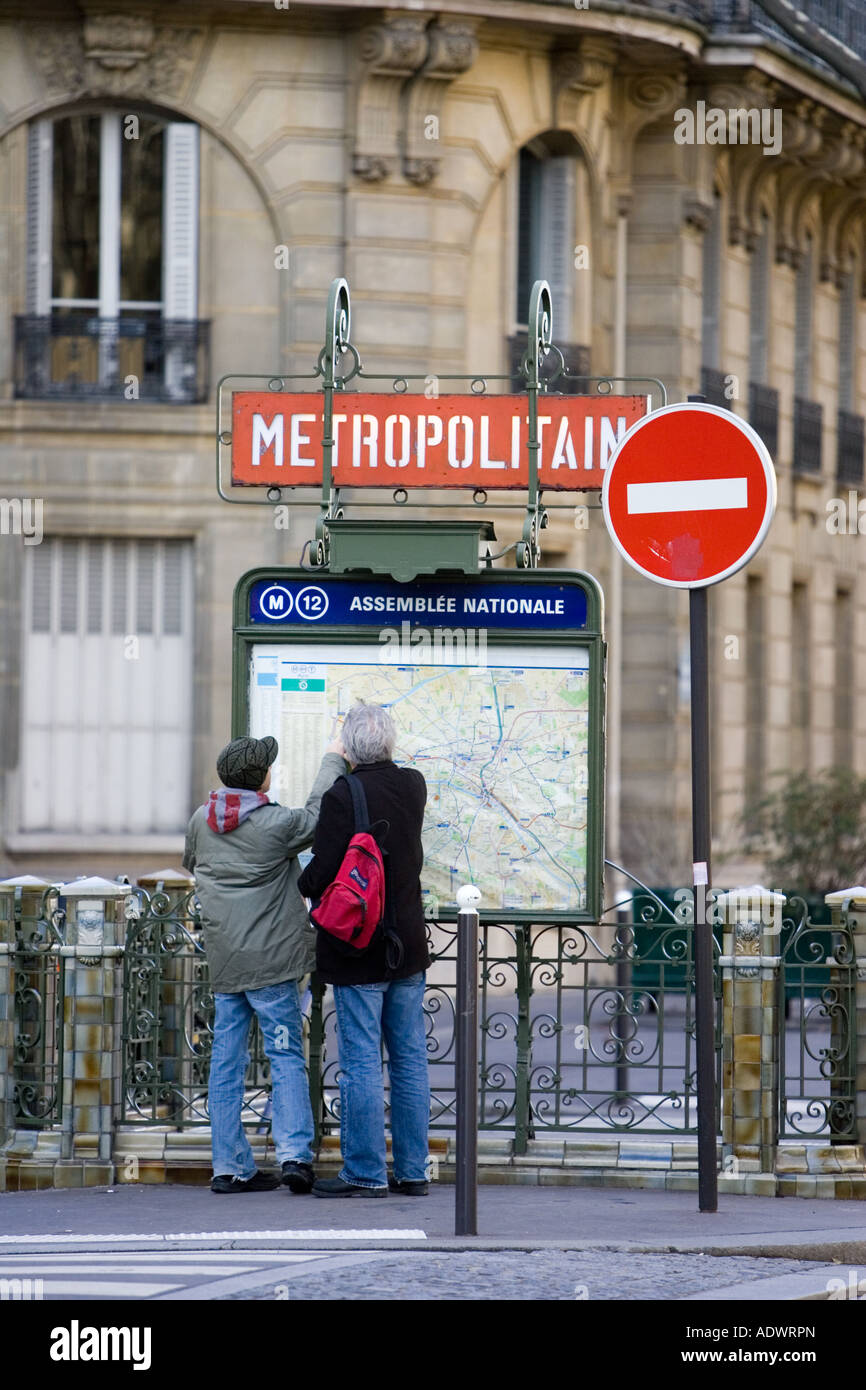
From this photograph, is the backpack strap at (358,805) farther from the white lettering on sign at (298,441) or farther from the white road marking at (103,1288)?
the white road marking at (103,1288)

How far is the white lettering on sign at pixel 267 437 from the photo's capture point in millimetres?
10125

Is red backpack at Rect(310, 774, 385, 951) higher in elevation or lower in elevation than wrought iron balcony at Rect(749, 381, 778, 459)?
lower

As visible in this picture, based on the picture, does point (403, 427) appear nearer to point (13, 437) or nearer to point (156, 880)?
point (156, 880)

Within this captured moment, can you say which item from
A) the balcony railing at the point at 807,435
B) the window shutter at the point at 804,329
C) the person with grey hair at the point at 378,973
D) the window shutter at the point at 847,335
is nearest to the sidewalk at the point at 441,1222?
the person with grey hair at the point at 378,973

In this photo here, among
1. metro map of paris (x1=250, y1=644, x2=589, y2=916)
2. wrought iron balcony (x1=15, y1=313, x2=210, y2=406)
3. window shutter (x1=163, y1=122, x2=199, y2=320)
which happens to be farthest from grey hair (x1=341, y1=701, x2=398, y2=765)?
window shutter (x1=163, y1=122, x2=199, y2=320)

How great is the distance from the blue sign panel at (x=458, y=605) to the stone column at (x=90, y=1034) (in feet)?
4.36

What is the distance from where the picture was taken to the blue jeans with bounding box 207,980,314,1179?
9.36 m

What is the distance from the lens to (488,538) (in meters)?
10.0

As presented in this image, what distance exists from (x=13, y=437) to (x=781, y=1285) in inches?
626

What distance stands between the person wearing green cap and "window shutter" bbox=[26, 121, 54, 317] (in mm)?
13468

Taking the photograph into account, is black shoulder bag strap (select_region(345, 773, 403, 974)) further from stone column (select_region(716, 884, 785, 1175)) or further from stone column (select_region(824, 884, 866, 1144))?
stone column (select_region(824, 884, 866, 1144))

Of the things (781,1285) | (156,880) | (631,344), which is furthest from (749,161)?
(781,1285)

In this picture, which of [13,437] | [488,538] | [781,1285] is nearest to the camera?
[781,1285]

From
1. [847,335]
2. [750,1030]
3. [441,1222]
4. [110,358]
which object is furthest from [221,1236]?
[847,335]
